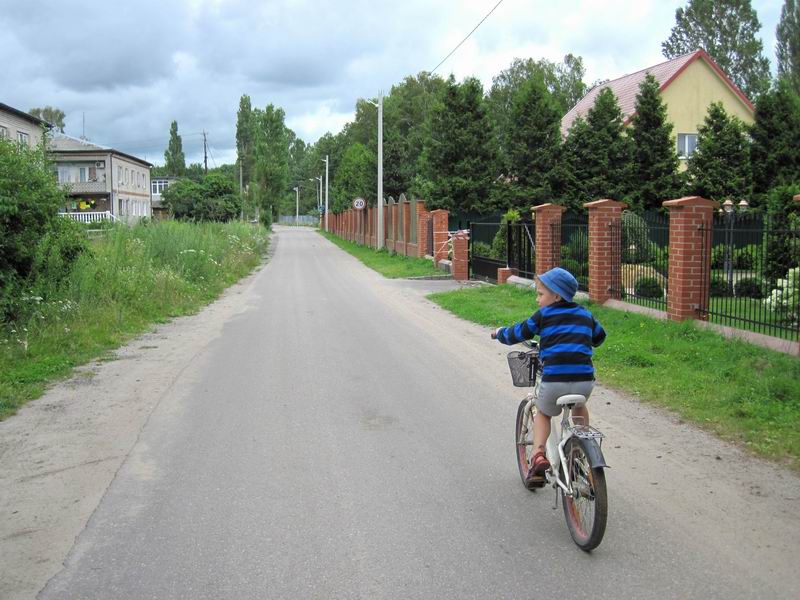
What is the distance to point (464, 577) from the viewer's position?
12.2ft

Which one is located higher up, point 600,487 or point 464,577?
point 600,487

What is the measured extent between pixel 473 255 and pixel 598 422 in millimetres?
16026

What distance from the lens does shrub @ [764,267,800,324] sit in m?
8.65

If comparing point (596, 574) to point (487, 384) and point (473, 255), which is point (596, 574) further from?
point (473, 255)

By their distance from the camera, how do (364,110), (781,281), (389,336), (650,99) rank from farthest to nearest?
(364,110) < (650,99) < (389,336) < (781,281)

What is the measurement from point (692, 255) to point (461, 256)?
502 inches

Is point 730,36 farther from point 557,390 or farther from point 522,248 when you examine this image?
point 557,390

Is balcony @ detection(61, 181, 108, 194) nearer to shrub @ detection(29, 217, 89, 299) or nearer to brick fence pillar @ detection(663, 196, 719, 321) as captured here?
shrub @ detection(29, 217, 89, 299)

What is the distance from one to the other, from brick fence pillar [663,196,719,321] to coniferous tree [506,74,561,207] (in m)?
17.9

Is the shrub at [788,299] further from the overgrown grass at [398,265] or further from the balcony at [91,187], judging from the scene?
the balcony at [91,187]

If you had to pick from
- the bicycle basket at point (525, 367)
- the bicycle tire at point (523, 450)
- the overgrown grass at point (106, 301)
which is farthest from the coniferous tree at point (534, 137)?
the bicycle basket at point (525, 367)

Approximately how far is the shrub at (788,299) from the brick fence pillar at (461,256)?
1381 cm

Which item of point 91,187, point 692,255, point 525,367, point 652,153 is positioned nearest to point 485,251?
point 652,153

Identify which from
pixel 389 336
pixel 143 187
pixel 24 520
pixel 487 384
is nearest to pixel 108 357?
pixel 389 336
